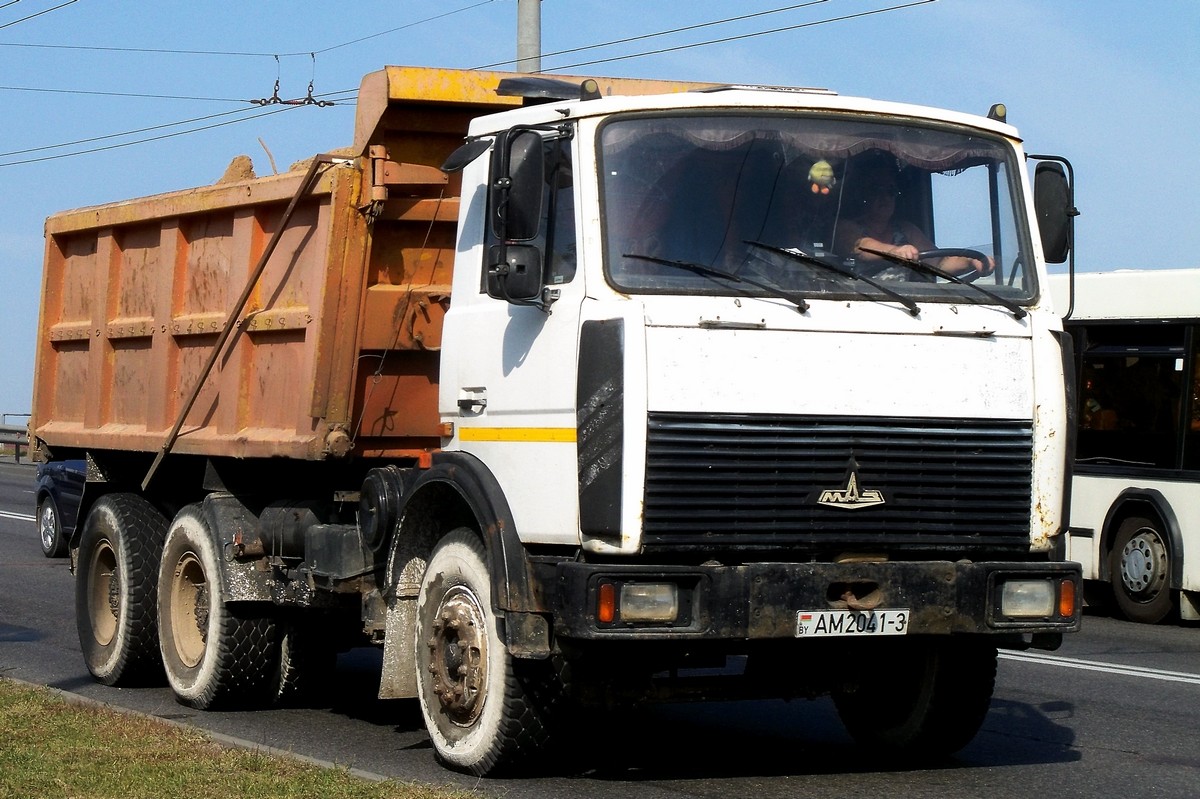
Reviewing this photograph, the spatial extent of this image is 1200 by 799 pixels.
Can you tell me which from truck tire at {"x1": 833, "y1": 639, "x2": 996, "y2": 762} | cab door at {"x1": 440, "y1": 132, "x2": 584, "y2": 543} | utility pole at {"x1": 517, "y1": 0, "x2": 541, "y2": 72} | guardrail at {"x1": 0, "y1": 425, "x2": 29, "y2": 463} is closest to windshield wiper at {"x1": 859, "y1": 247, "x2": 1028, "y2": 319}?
cab door at {"x1": 440, "y1": 132, "x2": 584, "y2": 543}

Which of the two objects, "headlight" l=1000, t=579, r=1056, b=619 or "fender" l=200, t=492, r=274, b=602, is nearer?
"headlight" l=1000, t=579, r=1056, b=619

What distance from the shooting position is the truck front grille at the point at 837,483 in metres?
6.68

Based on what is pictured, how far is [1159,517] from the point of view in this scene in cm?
1483

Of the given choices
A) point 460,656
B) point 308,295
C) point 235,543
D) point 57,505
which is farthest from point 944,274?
point 57,505

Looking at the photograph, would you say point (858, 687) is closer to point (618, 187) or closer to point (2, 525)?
point (618, 187)

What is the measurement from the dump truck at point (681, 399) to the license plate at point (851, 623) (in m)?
0.01

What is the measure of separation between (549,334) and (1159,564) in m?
9.19

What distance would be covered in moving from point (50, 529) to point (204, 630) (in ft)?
36.4

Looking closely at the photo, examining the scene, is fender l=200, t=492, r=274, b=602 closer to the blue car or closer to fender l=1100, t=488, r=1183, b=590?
fender l=1100, t=488, r=1183, b=590

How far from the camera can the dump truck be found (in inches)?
265

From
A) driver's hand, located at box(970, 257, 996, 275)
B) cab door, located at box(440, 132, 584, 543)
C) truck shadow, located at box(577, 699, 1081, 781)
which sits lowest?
truck shadow, located at box(577, 699, 1081, 781)

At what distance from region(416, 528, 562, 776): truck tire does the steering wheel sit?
2.07 metres

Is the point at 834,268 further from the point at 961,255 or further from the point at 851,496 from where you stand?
the point at 851,496

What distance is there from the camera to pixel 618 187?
7.01 metres
